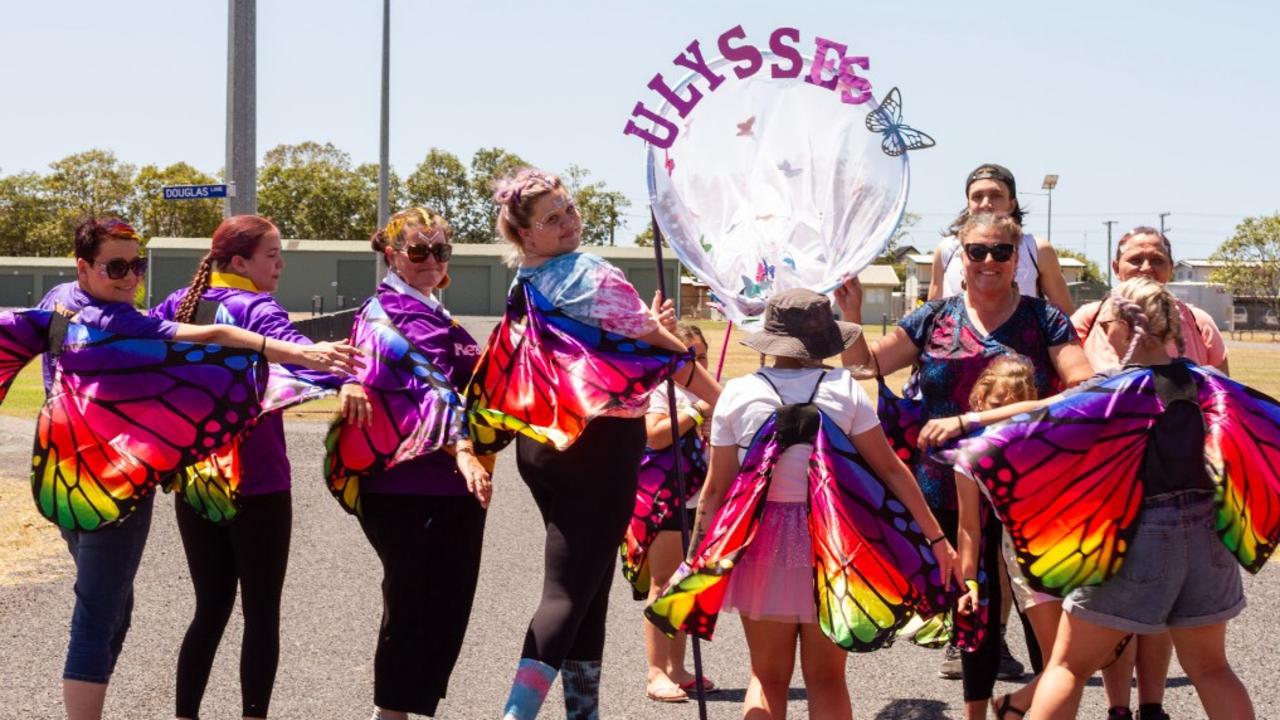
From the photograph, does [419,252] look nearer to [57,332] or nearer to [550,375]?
[550,375]

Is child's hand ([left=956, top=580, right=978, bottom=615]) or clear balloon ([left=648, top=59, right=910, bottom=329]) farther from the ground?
clear balloon ([left=648, top=59, right=910, bottom=329])

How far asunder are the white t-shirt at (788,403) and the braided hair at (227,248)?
1.63 metres

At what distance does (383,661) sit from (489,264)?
70.0 metres

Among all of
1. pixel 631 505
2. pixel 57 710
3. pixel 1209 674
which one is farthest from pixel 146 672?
pixel 1209 674

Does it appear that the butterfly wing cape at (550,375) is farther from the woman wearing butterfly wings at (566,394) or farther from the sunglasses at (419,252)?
the sunglasses at (419,252)

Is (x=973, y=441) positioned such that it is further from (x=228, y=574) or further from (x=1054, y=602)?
(x=228, y=574)

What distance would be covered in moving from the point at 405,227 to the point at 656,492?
1637mm

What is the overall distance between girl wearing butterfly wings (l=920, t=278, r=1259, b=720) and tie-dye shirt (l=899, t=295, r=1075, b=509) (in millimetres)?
689

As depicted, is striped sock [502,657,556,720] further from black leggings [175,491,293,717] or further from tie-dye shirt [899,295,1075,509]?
tie-dye shirt [899,295,1075,509]

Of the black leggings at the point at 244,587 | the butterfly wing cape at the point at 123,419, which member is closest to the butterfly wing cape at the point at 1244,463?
the black leggings at the point at 244,587

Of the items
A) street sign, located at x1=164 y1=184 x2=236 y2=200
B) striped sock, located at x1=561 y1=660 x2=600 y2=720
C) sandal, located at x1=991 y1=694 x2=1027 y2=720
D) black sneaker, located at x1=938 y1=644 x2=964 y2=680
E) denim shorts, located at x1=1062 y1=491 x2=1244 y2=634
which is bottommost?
black sneaker, located at x1=938 y1=644 x2=964 y2=680

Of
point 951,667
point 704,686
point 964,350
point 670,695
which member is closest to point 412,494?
point 670,695

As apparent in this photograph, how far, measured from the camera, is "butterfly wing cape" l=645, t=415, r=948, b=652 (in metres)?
3.95

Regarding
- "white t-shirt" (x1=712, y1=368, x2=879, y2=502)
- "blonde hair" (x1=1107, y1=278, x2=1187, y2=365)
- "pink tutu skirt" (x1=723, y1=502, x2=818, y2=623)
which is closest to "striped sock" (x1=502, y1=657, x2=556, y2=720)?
"pink tutu skirt" (x1=723, y1=502, x2=818, y2=623)
